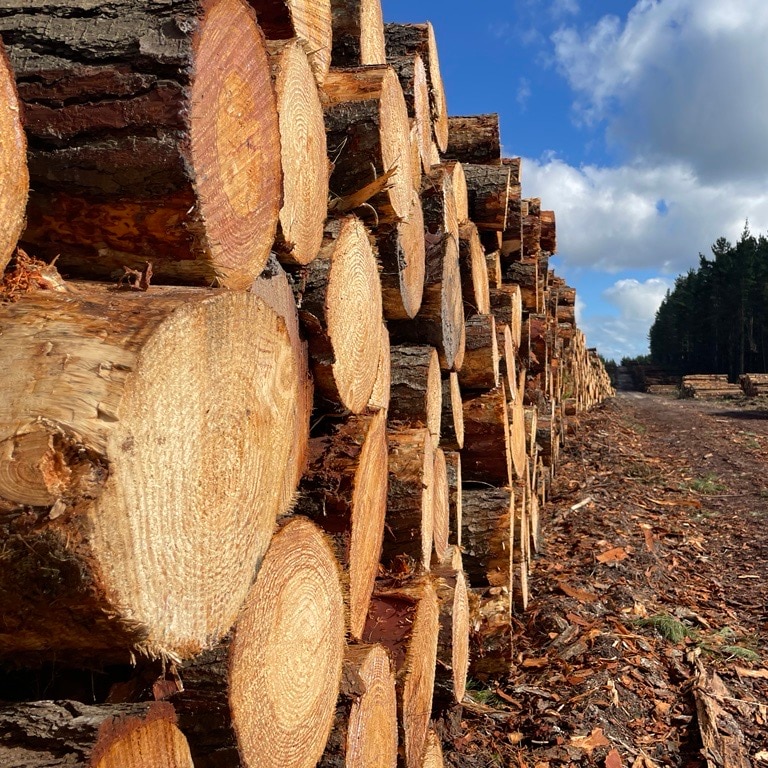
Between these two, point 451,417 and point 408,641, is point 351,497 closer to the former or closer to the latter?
point 408,641

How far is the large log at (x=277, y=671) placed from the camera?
1.38m

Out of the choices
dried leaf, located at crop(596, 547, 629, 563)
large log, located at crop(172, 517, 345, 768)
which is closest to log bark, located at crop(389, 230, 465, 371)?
large log, located at crop(172, 517, 345, 768)

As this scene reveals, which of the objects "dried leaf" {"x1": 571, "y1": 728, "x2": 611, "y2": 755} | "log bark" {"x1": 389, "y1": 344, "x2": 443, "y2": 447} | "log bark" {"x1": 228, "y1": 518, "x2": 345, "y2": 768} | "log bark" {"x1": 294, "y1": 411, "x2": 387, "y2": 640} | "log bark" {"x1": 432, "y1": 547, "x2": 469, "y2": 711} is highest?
"log bark" {"x1": 389, "y1": 344, "x2": 443, "y2": 447}

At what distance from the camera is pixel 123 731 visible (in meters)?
1.14

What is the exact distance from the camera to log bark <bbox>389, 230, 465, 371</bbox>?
125 inches

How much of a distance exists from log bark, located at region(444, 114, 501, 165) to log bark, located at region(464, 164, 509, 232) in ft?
0.86

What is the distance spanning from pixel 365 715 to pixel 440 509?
4.22ft

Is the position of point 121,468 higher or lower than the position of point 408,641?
higher

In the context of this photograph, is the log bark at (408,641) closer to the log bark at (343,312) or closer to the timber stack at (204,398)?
the timber stack at (204,398)

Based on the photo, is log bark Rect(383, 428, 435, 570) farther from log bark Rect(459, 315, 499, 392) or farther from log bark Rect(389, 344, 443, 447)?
log bark Rect(459, 315, 499, 392)

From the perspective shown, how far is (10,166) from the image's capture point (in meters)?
1.07

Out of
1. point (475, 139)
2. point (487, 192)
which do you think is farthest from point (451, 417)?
point (475, 139)

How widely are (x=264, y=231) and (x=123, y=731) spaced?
97 centimetres

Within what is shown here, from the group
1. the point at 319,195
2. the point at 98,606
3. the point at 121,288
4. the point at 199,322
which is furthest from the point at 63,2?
the point at 98,606
